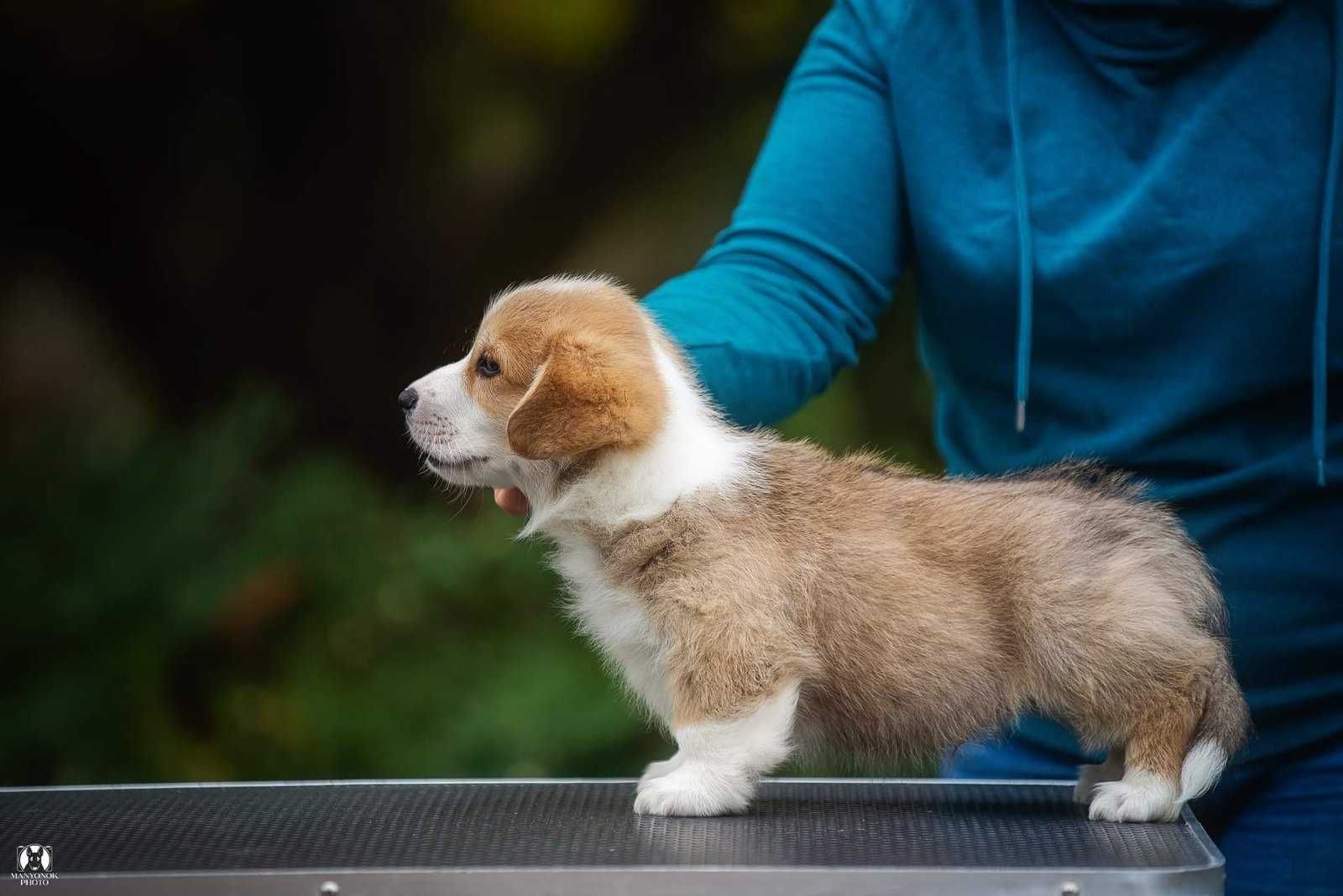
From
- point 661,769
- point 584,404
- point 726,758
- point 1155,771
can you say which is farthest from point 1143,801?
point 584,404

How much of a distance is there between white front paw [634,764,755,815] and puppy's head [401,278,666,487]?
0.44m

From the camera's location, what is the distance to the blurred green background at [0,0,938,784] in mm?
3904

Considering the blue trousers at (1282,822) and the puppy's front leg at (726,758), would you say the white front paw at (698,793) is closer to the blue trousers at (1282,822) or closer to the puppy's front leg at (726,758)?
the puppy's front leg at (726,758)

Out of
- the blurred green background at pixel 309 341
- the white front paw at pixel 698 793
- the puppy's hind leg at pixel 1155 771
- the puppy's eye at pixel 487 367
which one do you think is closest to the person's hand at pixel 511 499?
the puppy's eye at pixel 487 367

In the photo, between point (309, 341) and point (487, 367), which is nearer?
point (487, 367)

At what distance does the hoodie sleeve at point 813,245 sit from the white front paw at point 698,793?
636mm

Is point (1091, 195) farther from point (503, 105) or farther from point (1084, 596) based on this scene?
point (503, 105)

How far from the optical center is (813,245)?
247cm

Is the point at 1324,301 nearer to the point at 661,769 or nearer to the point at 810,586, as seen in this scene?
the point at 810,586
